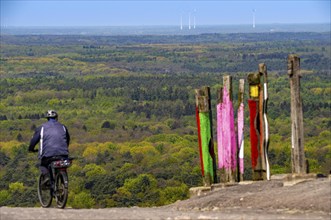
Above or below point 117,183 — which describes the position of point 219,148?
above

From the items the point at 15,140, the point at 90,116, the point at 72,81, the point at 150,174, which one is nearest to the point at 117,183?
the point at 150,174

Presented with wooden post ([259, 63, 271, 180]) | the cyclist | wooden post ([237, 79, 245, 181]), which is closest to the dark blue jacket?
the cyclist

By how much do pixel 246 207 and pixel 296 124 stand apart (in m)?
2.39

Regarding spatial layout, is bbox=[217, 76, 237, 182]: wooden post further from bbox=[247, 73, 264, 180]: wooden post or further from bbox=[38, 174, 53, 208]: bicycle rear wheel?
bbox=[38, 174, 53, 208]: bicycle rear wheel

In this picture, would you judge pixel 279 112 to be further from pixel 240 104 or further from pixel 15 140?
pixel 240 104

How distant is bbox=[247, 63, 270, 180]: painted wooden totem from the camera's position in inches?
792

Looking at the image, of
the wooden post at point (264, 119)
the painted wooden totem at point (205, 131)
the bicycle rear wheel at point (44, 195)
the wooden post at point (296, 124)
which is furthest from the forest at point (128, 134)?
the wooden post at point (296, 124)

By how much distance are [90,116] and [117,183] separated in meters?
73.2

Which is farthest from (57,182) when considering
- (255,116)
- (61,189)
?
(255,116)

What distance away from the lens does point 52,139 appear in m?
17.8

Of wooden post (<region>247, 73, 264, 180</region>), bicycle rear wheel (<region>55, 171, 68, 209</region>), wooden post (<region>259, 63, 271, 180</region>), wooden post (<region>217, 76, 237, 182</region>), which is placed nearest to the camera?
bicycle rear wheel (<region>55, 171, 68, 209</region>)

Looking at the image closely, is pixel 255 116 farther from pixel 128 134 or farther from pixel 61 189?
pixel 128 134

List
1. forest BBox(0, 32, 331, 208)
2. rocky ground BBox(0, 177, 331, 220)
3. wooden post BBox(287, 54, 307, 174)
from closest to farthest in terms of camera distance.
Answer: rocky ground BBox(0, 177, 331, 220) → wooden post BBox(287, 54, 307, 174) → forest BBox(0, 32, 331, 208)

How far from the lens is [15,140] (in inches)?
4412
